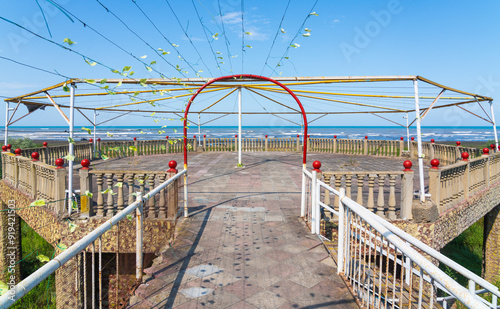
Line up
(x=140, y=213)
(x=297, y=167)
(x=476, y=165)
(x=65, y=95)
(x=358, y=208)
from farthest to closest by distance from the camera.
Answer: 1. (x=297, y=167)
2. (x=65, y=95)
3. (x=476, y=165)
4. (x=140, y=213)
5. (x=358, y=208)

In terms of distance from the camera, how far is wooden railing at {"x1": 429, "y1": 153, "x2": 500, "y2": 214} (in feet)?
19.2

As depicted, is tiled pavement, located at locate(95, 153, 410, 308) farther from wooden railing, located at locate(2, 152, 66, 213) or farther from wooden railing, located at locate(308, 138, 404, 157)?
wooden railing, located at locate(308, 138, 404, 157)

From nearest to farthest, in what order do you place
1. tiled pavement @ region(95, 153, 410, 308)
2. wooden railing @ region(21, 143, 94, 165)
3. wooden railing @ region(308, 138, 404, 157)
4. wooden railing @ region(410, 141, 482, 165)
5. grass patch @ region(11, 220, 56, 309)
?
tiled pavement @ region(95, 153, 410, 308), grass patch @ region(11, 220, 56, 309), wooden railing @ region(21, 143, 94, 165), wooden railing @ region(410, 141, 482, 165), wooden railing @ region(308, 138, 404, 157)

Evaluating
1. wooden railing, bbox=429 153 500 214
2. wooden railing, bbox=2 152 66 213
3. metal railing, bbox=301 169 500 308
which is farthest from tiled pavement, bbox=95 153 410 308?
wooden railing, bbox=429 153 500 214

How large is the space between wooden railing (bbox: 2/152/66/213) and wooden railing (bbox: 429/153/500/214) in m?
6.72

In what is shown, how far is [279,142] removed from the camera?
21.8 metres

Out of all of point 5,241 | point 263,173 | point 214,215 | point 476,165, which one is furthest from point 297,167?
point 5,241

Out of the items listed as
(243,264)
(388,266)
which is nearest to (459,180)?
(388,266)

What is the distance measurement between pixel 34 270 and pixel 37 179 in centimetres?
653

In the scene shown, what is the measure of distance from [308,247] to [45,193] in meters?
5.53

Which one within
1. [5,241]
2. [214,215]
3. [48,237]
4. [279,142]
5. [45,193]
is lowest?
[5,241]

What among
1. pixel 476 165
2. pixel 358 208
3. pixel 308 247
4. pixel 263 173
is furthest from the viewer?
pixel 263 173

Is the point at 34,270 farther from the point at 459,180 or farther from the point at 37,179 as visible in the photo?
the point at 459,180

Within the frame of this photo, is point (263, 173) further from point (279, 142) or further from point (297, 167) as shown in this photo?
point (279, 142)
